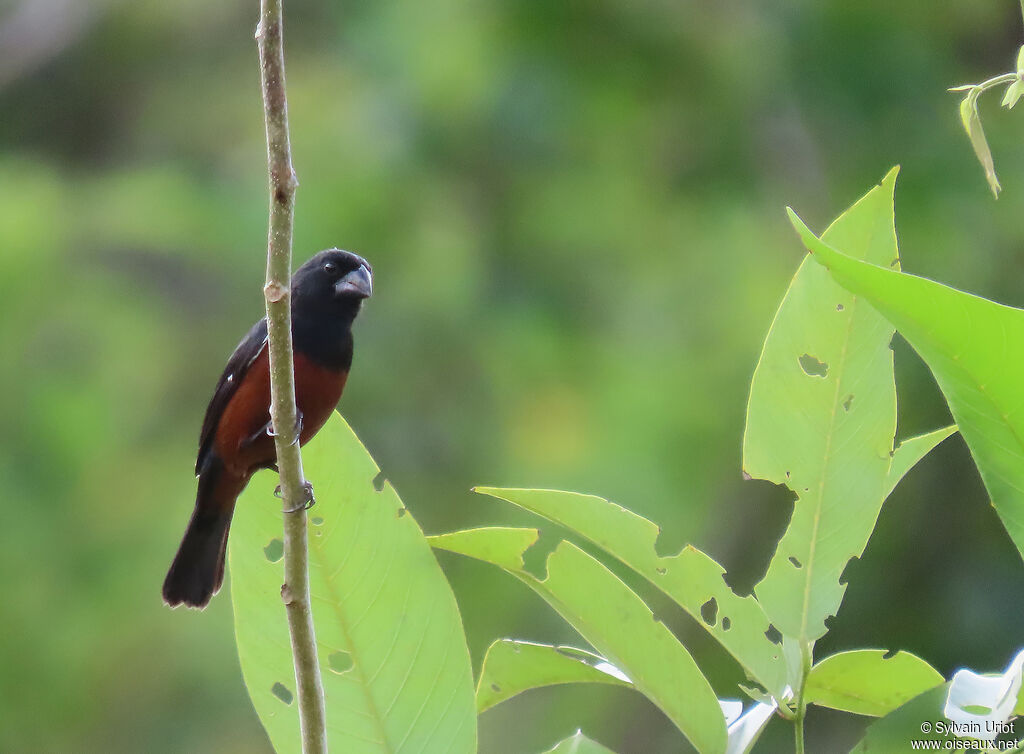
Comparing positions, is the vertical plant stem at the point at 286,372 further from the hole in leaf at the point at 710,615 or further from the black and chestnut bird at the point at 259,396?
the black and chestnut bird at the point at 259,396

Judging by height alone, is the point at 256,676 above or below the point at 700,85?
below

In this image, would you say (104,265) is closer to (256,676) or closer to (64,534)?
(64,534)

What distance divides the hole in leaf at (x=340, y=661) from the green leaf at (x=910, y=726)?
73cm

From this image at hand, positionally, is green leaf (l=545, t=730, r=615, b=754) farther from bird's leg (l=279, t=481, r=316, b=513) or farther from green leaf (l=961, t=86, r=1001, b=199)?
green leaf (l=961, t=86, r=1001, b=199)

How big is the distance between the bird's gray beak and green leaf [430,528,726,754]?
1.93m

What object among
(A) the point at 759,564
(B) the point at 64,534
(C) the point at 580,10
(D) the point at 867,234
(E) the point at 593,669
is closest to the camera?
(D) the point at 867,234

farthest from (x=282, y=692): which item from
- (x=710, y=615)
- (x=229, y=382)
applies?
(x=229, y=382)

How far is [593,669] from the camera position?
1.67 metres

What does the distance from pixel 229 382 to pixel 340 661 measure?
2114 mm

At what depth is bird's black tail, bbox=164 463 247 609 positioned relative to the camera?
13.1ft

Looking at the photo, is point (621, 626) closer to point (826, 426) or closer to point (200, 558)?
point (826, 426)

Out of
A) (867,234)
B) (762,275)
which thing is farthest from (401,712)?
(762,275)

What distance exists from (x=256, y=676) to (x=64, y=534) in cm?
536

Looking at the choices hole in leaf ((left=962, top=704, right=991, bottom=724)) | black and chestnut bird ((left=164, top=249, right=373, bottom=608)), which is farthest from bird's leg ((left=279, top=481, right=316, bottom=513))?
black and chestnut bird ((left=164, top=249, right=373, bottom=608))
